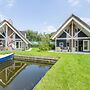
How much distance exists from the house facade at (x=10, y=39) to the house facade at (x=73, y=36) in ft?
21.8

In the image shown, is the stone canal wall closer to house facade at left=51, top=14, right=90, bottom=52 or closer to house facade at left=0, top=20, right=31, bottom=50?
house facade at left=51, top=14, right=90, bottom=52

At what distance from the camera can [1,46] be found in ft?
126

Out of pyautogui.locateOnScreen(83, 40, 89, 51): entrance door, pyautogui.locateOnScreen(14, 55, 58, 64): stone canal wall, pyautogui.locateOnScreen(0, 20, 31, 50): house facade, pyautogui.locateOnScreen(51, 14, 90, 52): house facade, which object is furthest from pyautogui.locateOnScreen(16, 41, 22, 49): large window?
pyautogui.locateOnScreen(83, 40, 89, 51): entrance door

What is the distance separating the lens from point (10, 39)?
130 ft

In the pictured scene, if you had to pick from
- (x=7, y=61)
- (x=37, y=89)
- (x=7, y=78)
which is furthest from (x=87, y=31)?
(x=37, y=89)

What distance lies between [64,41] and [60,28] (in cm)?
326

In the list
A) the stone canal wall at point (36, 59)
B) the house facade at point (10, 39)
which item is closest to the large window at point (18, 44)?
the house facade at point (10, 39)

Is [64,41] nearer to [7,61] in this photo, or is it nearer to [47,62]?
[47,62]

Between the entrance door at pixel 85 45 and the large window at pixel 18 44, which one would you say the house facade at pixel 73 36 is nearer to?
the entrance door at pixel 85 45

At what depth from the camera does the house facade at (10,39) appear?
38062 mm

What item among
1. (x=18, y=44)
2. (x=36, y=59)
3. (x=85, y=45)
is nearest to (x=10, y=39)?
(x=18, y=44)

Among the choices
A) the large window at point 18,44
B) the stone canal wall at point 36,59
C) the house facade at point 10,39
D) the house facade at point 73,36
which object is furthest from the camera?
the large window at point 18,44

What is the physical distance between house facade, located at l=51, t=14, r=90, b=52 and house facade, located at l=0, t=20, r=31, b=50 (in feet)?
21.8

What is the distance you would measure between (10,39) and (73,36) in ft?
42.1
